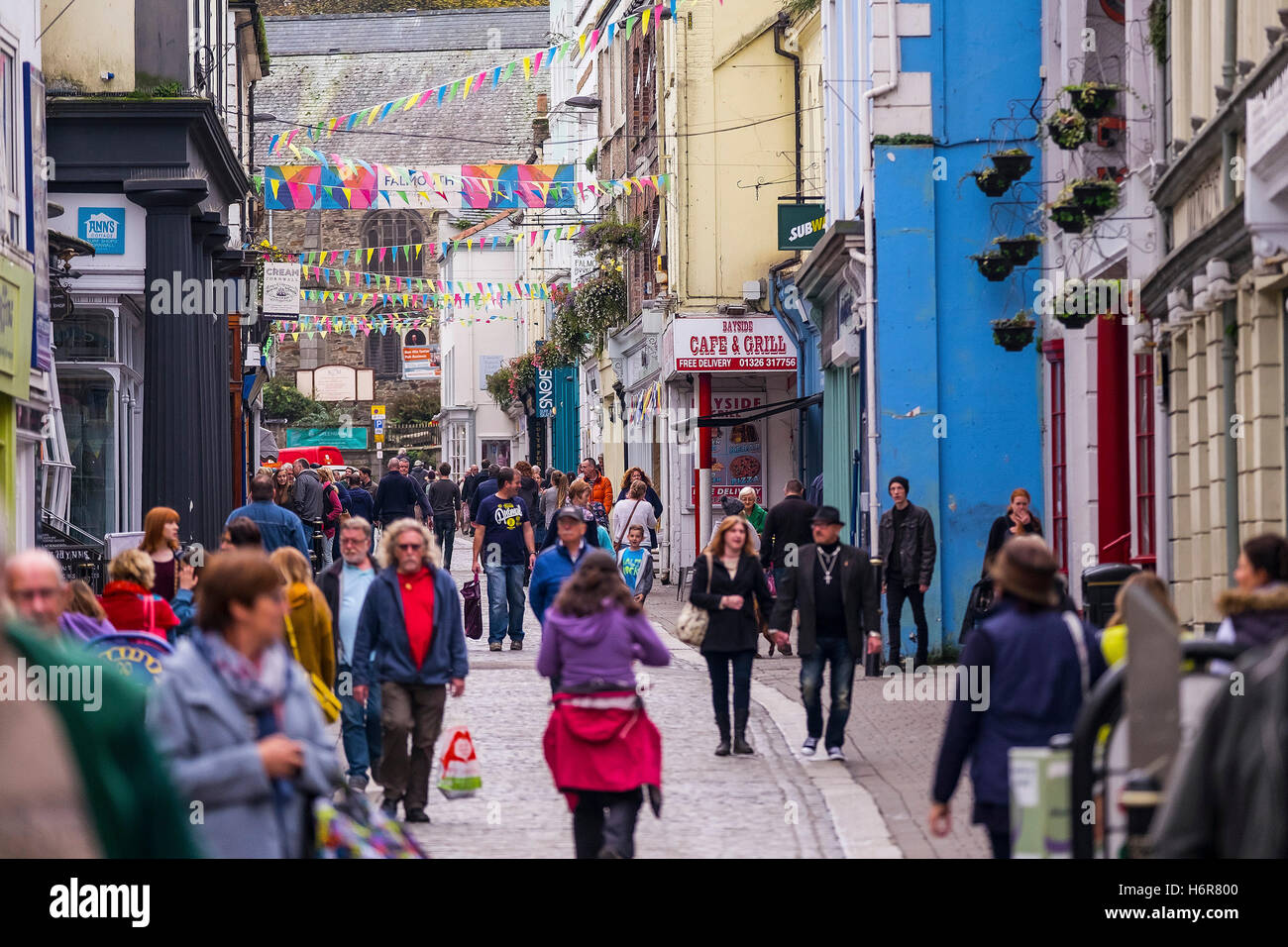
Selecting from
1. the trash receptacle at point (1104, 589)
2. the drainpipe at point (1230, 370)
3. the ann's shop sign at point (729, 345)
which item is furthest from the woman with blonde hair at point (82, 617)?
the ann's shop sign at point (729, 345)

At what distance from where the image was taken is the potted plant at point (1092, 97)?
50.7ft

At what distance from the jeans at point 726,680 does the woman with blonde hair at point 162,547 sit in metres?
3.52

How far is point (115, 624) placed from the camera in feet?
34.3

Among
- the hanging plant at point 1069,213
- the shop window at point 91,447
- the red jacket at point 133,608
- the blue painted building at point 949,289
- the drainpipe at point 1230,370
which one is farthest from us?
the shop window at point 91,447

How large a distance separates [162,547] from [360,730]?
2.34m

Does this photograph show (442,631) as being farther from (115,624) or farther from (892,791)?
(892,791)

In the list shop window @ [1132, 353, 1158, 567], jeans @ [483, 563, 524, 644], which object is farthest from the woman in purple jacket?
jeans @ [483, 563, 524, 644]

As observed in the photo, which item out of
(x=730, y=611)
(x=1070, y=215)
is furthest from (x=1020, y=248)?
(x=730, y=611)

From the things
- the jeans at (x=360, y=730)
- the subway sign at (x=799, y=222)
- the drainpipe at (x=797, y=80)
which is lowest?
the jeans at (x=360, y=730)

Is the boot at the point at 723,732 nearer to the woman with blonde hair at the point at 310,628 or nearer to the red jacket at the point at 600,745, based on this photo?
the woman with blonde hair at the point at 310,628

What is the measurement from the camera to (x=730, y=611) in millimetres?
12656

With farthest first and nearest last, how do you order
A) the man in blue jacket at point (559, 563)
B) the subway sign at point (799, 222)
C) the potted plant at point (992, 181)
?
the subway sign at point (799, 222), the potted plant at point (992, 181), the man in blue jacket at point (559, 563)

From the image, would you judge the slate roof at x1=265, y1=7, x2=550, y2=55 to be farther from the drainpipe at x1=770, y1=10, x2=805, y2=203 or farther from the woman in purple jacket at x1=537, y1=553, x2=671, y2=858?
the woman in purple jacket at x1=537, y1=553, x2=671, y2=858
